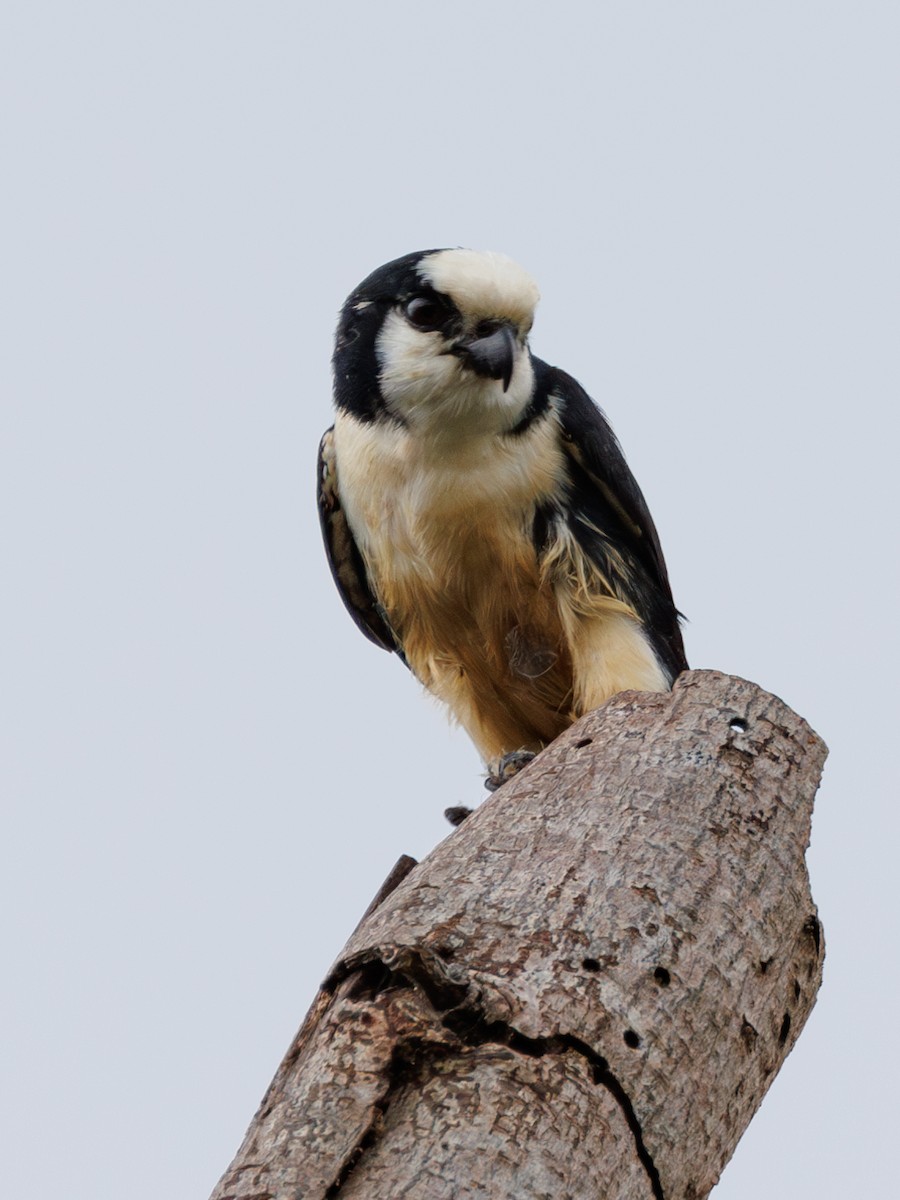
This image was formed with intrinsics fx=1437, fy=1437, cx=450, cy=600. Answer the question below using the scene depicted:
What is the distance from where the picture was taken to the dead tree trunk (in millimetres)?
3045

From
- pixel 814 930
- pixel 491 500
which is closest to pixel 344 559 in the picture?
pixel 491 500

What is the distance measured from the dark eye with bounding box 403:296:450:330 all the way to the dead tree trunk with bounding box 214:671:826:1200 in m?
1.96

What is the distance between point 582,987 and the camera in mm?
3379

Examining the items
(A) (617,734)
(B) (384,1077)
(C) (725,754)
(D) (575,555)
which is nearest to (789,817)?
(C) (725,754)

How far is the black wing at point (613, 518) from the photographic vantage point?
5.89 m

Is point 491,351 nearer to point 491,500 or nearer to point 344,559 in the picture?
point 491,500

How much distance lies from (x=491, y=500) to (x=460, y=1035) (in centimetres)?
281

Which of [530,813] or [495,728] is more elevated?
[495,728]

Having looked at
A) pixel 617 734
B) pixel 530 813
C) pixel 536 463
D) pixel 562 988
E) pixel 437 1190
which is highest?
pixel 536 463

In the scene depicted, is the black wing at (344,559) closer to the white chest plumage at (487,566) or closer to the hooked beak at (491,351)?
the white chest plumage at (487,566)

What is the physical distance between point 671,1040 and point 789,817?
2.78 feet

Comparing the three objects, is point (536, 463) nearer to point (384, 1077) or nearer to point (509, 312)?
point (509, 312)

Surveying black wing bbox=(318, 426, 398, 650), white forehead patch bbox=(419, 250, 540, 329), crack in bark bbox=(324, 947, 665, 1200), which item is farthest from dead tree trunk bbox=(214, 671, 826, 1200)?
black wing bbox=(318, 426, 398, 650)

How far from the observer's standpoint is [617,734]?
419 cm
